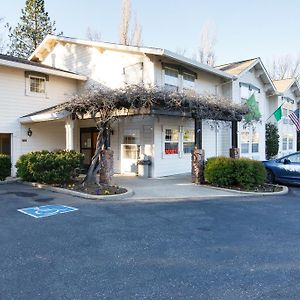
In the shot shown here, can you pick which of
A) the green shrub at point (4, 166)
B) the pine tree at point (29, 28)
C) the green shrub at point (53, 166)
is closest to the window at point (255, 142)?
the green shrub at point (53, 166)

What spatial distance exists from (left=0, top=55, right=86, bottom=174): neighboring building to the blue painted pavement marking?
6.97 meters

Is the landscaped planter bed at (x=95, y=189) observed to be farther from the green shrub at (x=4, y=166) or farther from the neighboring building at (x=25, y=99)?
the neighboring building at (x=25, y=99)

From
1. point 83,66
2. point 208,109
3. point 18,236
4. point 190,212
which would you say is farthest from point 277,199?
point 83,66

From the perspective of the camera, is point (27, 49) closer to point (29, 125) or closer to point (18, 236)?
point (29, 125)

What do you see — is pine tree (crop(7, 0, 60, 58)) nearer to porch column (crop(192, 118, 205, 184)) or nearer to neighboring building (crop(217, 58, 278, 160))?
neighboring building (crop(217, 58, 278, 160))

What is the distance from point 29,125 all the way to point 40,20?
19.8 metres

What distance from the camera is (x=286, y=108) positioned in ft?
87.5

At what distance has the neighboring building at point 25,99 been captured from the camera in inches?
540

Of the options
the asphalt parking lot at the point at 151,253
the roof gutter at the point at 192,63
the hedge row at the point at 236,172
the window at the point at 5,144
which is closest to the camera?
the asphalt parking lot at the point at 151,253

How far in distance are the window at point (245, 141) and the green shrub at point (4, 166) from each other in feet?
44.8

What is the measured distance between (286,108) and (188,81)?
14.6m

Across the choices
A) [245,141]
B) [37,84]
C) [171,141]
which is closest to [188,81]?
[171,141]

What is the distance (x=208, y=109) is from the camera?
1237 cm

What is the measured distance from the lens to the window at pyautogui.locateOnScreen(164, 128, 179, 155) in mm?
14758
